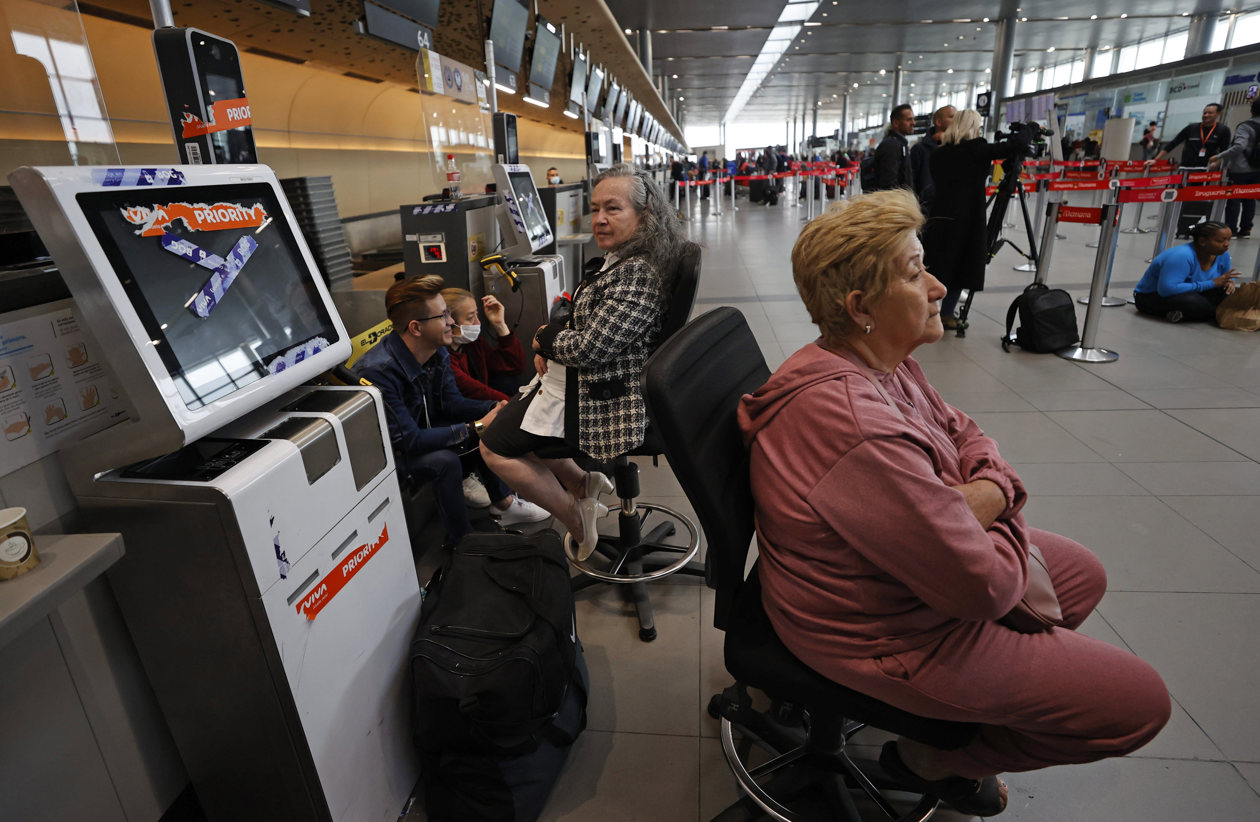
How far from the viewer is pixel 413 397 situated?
7.86ft

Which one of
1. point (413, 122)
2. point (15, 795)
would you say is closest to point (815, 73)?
A: point (413, 122)

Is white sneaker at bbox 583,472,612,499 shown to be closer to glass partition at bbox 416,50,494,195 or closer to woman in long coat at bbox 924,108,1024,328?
glass partition at bbox 416,50,494,195

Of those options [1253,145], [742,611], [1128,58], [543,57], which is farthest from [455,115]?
[1128,58]

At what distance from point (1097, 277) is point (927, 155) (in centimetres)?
179

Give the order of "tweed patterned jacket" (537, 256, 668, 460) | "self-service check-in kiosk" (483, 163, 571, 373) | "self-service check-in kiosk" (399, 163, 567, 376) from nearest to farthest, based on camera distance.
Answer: "tweed patterned jacket" (537, 256, 668, 460)
"self-service check-in kiosk" (399, 163, 567, 376)
"self-service check-in kiosk" (483, 163, 571, 373)

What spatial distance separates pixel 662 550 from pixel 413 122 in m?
8.44

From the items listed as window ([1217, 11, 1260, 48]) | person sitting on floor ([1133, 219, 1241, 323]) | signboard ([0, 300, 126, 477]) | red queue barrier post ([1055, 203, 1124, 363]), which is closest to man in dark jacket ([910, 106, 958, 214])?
red queue barrier post ([1055, 203, 1124, 363])

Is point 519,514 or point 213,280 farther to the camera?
point 519,514

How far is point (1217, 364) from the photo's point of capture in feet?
13.4

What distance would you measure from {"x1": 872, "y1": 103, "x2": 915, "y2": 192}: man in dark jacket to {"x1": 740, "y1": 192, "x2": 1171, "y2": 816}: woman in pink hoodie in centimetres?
486

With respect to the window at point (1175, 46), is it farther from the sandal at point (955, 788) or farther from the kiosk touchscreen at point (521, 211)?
the sandal at point (955, 788)

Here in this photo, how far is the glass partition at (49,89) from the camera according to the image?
159cm

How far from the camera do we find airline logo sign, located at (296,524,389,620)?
1195 millimetres

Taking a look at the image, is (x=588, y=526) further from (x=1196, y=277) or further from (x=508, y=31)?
(x=1196, y=277)
